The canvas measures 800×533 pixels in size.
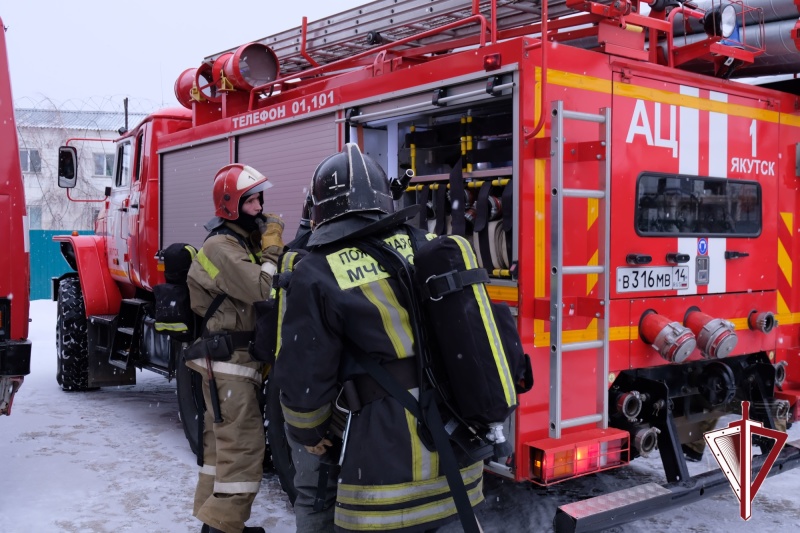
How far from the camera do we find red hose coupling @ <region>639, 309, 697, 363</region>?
3.93 metres

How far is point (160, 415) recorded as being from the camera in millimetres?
7219

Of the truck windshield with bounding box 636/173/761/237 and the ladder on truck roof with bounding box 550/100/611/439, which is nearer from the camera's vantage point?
the ladder on truck roof with bounding box 550/100/611/439

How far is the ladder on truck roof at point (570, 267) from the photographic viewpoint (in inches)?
141

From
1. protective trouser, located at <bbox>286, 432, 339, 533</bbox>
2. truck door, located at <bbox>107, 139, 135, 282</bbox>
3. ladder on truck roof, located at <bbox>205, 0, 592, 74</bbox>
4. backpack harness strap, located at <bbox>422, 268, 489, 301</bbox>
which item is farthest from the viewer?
truck door, located at <bbox>107, 139, 135, 282</bbox>

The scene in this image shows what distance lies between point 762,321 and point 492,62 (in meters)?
2.29

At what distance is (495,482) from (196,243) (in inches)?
123

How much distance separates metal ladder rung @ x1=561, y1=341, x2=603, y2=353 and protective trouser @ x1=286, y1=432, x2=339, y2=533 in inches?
51.3

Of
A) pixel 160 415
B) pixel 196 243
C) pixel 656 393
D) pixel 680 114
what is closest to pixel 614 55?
pixel 680 114

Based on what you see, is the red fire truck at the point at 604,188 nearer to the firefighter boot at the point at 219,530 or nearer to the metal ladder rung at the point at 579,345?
the metal ladder rung at the point at 579,345

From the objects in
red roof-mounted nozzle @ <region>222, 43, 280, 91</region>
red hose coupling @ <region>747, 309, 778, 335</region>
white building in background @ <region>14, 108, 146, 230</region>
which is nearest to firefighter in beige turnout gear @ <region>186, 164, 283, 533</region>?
red roof-mounted nozzle @ <region>222, 43, 280, 91</region>

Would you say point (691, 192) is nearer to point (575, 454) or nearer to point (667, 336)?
point (667, 336)

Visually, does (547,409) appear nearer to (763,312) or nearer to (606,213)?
(606,213)

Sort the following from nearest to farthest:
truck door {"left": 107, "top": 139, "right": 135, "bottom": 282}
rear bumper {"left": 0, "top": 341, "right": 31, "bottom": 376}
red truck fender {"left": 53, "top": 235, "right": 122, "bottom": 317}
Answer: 1. rear bumper {"left": 0, "top": 341, "right": 31, "bottom": 376}
2. truck door {"left": 107, "top": 139, "right": 135, "bottom": 282}
3. red truck fender {"left": 53, "top": 235, "right": 122, "bottom": 317}

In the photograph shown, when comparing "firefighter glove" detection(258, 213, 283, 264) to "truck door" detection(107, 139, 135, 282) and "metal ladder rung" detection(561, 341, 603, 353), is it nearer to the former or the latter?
"metal ladder rung" detection(561, 341, 603, 353)
